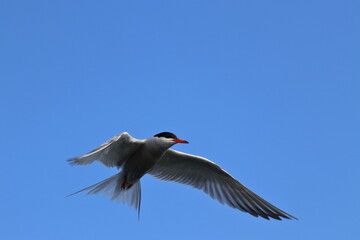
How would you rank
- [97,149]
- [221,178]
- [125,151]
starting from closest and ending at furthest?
[97,149] → [125,151] → [221,178]

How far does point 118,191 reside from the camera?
7.48m

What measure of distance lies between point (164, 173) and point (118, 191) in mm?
999

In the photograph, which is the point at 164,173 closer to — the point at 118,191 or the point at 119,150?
the point at 118,191

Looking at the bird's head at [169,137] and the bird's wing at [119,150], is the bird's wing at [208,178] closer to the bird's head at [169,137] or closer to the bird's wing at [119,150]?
the bird's head at [169,137]

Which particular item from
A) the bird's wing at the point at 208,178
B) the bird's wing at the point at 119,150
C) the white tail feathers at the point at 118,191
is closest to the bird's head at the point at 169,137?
the bird's wing at the point at 119,150

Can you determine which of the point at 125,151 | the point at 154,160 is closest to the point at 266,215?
the point at 154,160

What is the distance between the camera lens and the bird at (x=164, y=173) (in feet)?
22.1

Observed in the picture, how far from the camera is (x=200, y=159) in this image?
25.2 feet

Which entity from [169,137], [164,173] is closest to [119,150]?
[169,137]

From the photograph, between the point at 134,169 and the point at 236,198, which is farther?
the point at 236,198

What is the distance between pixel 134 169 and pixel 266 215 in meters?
2.30

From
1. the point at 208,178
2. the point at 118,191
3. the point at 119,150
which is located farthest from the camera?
the point at 208,178

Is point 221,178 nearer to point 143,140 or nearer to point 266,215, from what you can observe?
point 266,215

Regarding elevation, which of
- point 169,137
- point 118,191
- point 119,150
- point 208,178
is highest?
point 169,137
